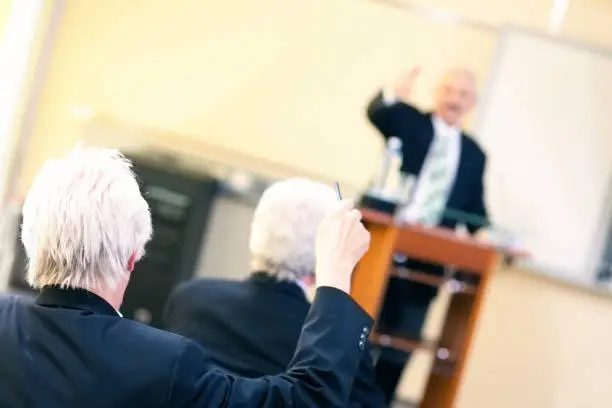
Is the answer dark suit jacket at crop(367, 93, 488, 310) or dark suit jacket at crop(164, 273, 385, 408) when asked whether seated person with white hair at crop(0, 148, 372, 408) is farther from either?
dark suit jacket at crop(367, 93, 488, 310)

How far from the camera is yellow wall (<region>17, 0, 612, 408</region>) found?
A: 11.8 ft

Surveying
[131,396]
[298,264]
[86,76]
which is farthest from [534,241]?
[131,396]

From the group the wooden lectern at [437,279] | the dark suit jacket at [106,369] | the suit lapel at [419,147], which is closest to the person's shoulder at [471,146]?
the suit lapel at [419,147]

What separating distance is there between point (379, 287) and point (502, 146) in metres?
1.39

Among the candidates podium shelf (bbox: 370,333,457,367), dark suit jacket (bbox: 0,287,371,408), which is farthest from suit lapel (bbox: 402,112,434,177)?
dark suit jacket (bbox: 0,287,371,408)

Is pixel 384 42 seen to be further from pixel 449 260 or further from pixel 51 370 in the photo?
pixel 51 370

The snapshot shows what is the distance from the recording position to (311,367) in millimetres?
1212

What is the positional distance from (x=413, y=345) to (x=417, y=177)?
66cm

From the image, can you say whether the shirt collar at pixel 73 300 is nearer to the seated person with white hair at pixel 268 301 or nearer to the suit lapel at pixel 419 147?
the seated person with white hair at pixel 268 301

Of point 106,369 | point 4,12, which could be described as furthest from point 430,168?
point 106,369

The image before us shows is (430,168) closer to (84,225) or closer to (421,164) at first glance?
(421,164)

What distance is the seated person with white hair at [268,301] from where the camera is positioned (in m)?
1.67

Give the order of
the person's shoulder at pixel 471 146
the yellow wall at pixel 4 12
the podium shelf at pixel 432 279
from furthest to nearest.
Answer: the yellow wall at pixel 4 12 → the person's shoulder at pixel 471 146 → the podium shelf at pixel 432 279

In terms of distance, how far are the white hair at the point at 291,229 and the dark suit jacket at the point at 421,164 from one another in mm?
983
